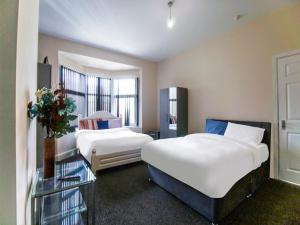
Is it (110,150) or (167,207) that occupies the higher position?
(110,150)

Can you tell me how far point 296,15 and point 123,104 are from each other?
15.4ft

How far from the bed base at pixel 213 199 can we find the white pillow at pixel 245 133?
43 cm

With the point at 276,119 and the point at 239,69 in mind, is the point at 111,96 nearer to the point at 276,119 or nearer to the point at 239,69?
the point at 239,69

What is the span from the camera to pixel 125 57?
4.65m

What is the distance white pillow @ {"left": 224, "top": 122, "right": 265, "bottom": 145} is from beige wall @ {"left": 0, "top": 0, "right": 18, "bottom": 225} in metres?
2.90

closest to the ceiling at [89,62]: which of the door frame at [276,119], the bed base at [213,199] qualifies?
the bed base at [213,199]

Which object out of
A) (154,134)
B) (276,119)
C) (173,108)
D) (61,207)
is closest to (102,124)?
(154,134)

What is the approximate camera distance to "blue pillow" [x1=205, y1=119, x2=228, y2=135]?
10.4 feet

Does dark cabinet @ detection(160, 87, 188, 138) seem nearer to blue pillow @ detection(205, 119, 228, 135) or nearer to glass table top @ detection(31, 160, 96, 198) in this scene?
blue pillow @ detection(205, 119, 228, 135)

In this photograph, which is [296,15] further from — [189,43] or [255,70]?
[189,43]

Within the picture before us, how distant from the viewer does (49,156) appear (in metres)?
1.37

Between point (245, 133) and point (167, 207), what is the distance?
6.05ft

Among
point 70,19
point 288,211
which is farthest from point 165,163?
point 70,19

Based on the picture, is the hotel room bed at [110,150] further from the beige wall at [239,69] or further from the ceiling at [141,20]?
the ceiling at [141,20]
